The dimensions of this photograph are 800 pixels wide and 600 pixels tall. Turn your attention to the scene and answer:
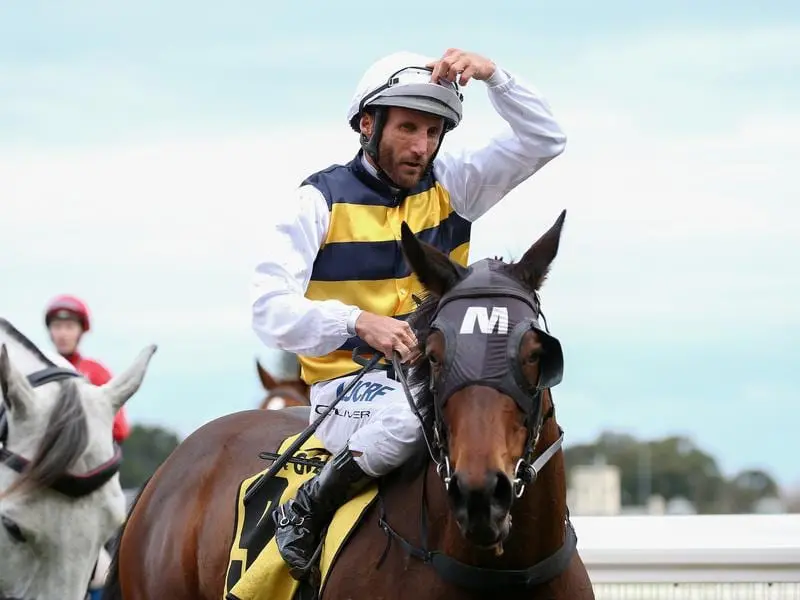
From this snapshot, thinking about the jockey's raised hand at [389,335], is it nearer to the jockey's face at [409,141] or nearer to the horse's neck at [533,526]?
the horse's neck at [533,526]

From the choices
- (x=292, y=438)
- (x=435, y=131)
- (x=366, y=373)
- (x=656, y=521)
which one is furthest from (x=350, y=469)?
(x=656, y=521)

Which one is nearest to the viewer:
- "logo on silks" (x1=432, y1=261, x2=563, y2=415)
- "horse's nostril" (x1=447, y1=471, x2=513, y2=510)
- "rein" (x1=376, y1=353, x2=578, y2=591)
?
"horse's nostril" (x1=447, y1=471, x2=513, y2=510)

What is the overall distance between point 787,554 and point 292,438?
3.89 metres

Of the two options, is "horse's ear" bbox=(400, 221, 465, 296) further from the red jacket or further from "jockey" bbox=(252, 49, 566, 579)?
the red jacket

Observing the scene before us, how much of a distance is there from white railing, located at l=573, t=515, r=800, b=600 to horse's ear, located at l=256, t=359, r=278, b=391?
112 inches

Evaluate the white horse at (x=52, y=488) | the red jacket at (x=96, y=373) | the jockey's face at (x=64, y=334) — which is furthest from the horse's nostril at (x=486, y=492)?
the jockey's face at (x=64, y=334)

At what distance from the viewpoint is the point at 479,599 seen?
4504 millimetres

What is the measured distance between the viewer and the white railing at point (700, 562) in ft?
27.9

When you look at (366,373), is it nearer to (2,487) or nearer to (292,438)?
(292,438)

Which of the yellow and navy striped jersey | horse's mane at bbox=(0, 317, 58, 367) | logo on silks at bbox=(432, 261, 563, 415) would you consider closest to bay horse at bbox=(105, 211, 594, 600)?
logo on silks at bbox=(432, 261, 563, 415)

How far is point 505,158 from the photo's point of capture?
5.55 meters

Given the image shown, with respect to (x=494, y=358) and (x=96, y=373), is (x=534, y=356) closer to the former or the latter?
(x=494, y=358)

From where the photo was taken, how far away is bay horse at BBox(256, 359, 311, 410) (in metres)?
10.3

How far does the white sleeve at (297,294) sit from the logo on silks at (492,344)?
62 cm
